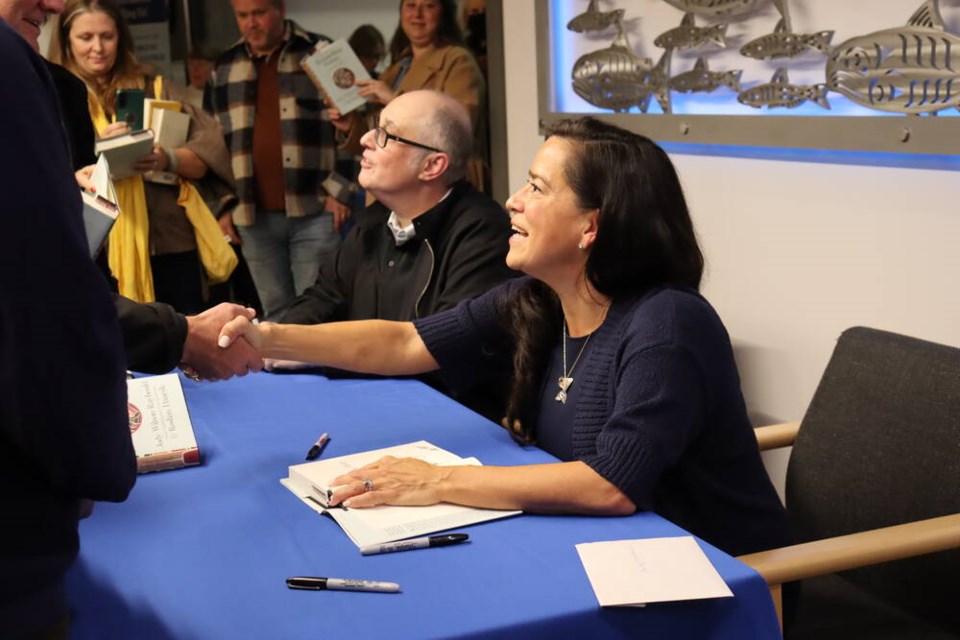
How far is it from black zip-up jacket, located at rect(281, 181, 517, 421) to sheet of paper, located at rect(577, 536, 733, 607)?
1.29 metres

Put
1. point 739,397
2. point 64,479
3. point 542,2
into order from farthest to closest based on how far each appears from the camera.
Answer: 1. point 542,2
2. point 739,397
3. point 64,479

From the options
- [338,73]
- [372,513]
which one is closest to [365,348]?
[372,513]

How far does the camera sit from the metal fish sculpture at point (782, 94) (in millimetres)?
2928

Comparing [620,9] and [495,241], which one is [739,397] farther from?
[620,9]

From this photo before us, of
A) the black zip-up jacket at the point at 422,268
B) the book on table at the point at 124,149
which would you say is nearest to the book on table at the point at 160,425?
the black zip-up jacket at the point at 422,268

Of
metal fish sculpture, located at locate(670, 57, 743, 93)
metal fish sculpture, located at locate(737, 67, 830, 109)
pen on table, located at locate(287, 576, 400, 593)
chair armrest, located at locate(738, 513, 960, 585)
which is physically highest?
metal fish sculpture, located at locate(670, 57, 743, 93)

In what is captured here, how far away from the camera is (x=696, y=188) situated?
3.54 metres

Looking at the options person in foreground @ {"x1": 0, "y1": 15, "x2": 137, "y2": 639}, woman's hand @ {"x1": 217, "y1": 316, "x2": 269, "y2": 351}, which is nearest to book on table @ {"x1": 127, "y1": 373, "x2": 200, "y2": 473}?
woman's hand @ {"x1": 217, "y1": 316, "x2": 269, "y2": 351}

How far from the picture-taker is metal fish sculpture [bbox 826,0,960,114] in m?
2.55

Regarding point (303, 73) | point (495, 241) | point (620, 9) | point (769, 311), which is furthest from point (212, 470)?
point (303, 73)

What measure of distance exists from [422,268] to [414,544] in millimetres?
1664

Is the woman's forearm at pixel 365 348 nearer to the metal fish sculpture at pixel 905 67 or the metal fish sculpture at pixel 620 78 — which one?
the metal fish sculpture at pixel 905 67

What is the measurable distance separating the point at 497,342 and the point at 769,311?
1.04 m

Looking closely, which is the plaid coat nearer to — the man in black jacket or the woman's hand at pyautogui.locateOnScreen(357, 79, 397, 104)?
the woman's hand at pyautogui.locateOnScreen(357, 79, 397, 104)
